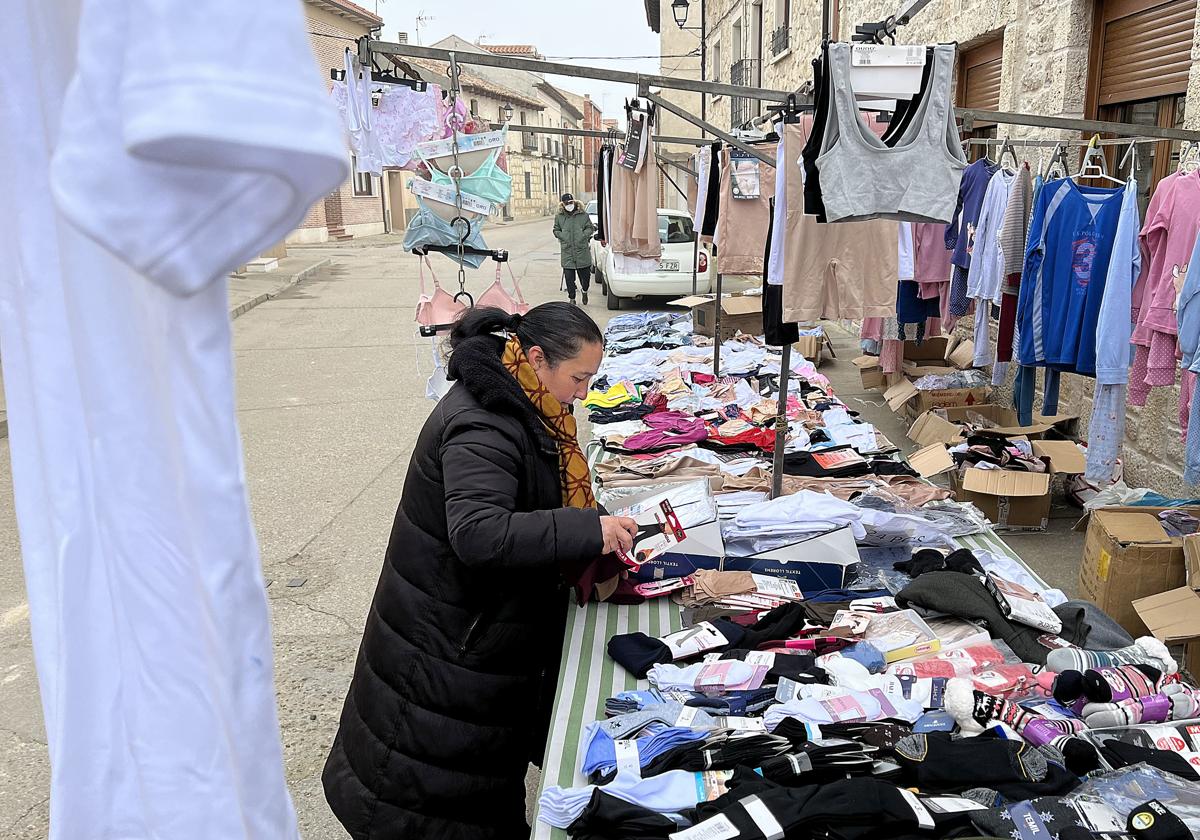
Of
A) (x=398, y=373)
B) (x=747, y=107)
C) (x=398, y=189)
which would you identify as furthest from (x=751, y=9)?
(x=398, y=189)

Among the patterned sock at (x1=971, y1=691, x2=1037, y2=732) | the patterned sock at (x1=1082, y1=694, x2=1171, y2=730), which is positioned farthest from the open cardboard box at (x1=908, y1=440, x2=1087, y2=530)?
the patterned sock at (x1=971, y1=691, x2=1037, y2=732)

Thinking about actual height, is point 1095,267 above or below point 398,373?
above

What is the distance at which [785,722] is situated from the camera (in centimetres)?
222

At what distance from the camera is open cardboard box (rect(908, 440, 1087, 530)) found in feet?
17.4

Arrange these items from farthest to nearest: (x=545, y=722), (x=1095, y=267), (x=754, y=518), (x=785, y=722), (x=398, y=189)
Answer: (x=398, y=189), (x=1095, y=267), (x=754, y=518), (x=545, y=722), (x=785, y=722)

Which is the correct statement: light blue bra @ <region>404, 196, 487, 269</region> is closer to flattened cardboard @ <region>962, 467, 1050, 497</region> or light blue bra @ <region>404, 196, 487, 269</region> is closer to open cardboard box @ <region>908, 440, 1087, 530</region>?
open cardboard box @ <region>908, 440, 1087, 530</region>

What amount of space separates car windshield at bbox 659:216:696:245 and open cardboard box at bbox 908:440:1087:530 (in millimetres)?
9113

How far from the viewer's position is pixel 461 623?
2295 mm

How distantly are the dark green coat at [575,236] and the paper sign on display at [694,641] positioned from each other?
1293cm


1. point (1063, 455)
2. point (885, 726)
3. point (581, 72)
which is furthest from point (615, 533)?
point (1063, 455)

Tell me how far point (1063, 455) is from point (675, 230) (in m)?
9.71

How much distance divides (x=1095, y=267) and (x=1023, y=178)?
78 centimetres

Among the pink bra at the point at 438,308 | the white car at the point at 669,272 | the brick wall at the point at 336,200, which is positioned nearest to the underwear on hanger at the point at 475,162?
the pink bra at the point at 438,308

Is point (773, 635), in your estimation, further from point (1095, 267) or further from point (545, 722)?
point (1095, 267)
